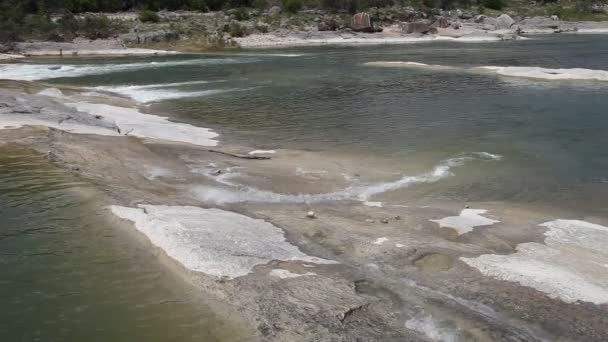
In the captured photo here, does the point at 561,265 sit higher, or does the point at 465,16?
the point at 465,16

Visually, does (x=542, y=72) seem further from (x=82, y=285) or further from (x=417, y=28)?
(x=417, y=28)

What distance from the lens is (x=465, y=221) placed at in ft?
38.1

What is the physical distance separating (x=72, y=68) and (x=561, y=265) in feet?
138

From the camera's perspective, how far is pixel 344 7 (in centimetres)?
9269

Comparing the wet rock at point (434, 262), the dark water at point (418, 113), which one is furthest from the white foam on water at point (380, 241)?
the dark water at point (418, 113)

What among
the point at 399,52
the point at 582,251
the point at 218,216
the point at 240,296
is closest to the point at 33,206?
the point at 218,216

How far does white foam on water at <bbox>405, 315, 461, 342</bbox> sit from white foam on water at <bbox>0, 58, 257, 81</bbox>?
3563cm

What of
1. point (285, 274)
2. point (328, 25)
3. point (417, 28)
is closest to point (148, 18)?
point (328, 25)

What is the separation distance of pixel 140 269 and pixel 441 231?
5659mm

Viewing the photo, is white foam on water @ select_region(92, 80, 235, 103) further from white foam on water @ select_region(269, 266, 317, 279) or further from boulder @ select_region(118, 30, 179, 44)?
A: boulder @ select_region(118, 30, 179, 44)

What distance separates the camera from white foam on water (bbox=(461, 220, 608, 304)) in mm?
8562

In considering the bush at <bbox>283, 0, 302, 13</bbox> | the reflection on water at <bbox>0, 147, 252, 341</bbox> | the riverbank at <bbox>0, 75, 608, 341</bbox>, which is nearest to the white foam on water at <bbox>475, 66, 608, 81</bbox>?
the riverbank at <bbox>0, 75, 608, 341</bbox>

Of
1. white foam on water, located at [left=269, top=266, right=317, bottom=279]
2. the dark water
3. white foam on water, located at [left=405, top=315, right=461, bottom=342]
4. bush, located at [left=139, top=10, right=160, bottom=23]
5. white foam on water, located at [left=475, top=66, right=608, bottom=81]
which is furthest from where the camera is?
bush, located at [left=139, top=10, right=160, bottom=23]

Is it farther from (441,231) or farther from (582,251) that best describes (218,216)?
(582,251)
